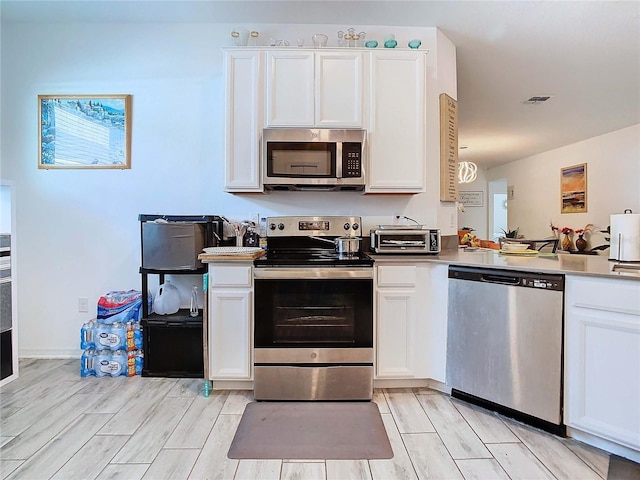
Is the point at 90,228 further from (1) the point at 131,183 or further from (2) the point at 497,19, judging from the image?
(2) the point at 497,19

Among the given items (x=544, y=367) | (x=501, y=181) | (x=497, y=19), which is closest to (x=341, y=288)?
(x=544, y=367)

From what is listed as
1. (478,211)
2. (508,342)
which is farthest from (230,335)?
(478,211)

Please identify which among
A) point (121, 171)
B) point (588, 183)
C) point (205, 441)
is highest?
point (588, 183)

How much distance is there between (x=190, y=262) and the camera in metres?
2.37

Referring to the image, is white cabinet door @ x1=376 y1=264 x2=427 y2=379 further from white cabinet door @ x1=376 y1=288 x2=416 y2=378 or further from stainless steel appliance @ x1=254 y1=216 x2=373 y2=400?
stainless steel appliance @ x1=254 y1=216 x2=373 y2=400

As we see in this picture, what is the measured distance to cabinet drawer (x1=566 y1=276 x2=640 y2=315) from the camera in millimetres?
1524

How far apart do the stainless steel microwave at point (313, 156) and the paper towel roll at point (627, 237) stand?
1545mm

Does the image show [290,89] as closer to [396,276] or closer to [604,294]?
[396,276]

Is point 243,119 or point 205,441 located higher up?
point 243,119

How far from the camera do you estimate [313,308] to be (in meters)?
2.16

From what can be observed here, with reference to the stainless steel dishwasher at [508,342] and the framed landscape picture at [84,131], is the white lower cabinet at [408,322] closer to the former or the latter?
the stainless steel dishwasher at [508,342]

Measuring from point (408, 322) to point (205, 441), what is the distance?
1319 mm

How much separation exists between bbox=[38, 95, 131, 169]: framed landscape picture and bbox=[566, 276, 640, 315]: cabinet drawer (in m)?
3.05

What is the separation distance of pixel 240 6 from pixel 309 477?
9.49 feet
